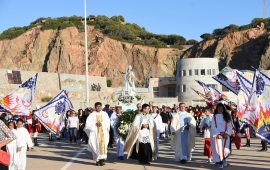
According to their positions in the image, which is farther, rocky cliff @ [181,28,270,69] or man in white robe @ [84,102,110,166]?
rocky cliff @ [181,28,270,69]

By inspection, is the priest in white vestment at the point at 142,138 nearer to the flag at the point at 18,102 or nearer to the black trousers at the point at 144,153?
the black trousers at the point at 144,153

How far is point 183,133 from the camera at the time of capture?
13.8 metres

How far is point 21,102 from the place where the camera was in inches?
728

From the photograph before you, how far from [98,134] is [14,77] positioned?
37922mm

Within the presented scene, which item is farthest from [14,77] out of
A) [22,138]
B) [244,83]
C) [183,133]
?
[22,138]

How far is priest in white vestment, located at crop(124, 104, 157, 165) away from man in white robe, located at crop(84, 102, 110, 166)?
2.17 ft

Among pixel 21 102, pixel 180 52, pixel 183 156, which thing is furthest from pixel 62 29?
pixel 183 156

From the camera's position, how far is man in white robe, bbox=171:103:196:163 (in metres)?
13.7

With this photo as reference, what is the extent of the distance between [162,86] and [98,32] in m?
29.1

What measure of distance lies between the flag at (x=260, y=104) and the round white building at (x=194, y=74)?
185 ft

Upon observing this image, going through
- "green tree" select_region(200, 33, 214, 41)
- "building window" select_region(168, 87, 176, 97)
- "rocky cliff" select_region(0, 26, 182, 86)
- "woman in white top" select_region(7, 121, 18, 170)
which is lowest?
"woman in white top" select_region(7, 121, 18, 170)

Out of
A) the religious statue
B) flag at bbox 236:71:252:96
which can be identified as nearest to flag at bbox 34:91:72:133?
the religious statue

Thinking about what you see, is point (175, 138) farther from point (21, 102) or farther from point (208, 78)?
point (208, 78)

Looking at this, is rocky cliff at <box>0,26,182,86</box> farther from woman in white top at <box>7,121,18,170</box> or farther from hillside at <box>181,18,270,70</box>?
woman in white top at <box>7,121,18,170</box>
